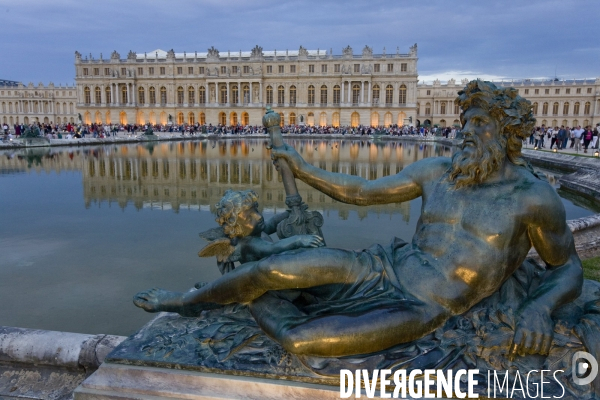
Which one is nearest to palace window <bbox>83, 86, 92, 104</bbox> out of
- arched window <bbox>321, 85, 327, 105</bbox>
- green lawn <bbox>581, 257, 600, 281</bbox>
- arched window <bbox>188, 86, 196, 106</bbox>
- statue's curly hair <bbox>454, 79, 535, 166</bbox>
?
arched window <bbox>188, 86, 196, 106</bbox>

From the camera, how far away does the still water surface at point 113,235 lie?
3783mm

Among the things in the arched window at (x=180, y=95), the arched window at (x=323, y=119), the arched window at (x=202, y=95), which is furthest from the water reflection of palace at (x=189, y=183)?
the arched window at (x=180, y=95)

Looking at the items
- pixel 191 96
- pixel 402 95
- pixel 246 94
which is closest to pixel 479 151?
pixel 402 95

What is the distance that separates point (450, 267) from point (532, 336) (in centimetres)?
38

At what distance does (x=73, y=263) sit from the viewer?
4.76m

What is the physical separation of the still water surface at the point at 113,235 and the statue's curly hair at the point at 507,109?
9.03 ft

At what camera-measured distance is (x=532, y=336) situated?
5.86ft

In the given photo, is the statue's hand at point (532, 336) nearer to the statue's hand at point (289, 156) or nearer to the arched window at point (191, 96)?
the statue's hand at point (289, 156)

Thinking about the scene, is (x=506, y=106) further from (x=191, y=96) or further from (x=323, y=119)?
(x=191, y=96)

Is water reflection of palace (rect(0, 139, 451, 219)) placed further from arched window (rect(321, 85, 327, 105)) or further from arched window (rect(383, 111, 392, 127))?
arched window (rect(321, 85, 327, 105))

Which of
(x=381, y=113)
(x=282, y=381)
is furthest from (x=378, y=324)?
(x=381, y=113)

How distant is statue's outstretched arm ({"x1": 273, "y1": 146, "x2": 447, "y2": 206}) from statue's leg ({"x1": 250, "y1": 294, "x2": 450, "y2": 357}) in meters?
0.62

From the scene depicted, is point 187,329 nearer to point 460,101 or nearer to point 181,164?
point 460,101

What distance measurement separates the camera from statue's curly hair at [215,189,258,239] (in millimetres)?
2238
